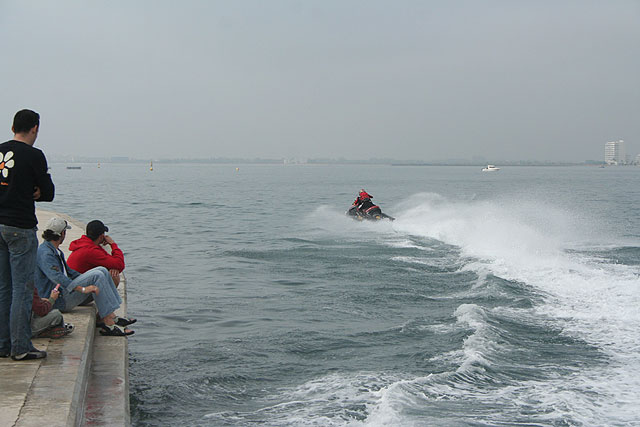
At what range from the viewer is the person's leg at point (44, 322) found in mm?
6621

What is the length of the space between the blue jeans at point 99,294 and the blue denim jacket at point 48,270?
0.72ft

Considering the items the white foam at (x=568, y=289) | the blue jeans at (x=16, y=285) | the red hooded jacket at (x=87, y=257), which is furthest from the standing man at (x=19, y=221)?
the white foam at (x=568, y=289)

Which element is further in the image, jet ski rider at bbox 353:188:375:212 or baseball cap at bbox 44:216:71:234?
jet ski rider at bbox 353:188:375:212

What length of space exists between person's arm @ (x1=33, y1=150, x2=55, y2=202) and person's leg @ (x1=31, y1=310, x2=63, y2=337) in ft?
5.01

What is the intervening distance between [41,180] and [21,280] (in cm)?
96

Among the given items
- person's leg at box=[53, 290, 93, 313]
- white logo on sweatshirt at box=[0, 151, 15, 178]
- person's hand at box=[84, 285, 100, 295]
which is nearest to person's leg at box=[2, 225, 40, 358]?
white logo on sweatshirt at box=[0, 151, 15, 178]

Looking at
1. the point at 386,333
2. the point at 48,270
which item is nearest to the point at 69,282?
the point at 48,270

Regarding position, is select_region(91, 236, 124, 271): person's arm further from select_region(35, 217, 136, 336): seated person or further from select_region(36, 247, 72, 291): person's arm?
select_region(36, 247, 72, 291): person's arm

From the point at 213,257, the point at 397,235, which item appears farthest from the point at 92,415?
the point at 397,235

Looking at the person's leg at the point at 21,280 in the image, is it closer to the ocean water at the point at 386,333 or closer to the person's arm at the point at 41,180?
the person's arm at the point at 41,180

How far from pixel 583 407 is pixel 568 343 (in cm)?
266

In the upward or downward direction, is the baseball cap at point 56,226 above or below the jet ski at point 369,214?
above

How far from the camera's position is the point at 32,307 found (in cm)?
651

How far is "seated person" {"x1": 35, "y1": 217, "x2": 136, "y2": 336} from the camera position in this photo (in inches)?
284
